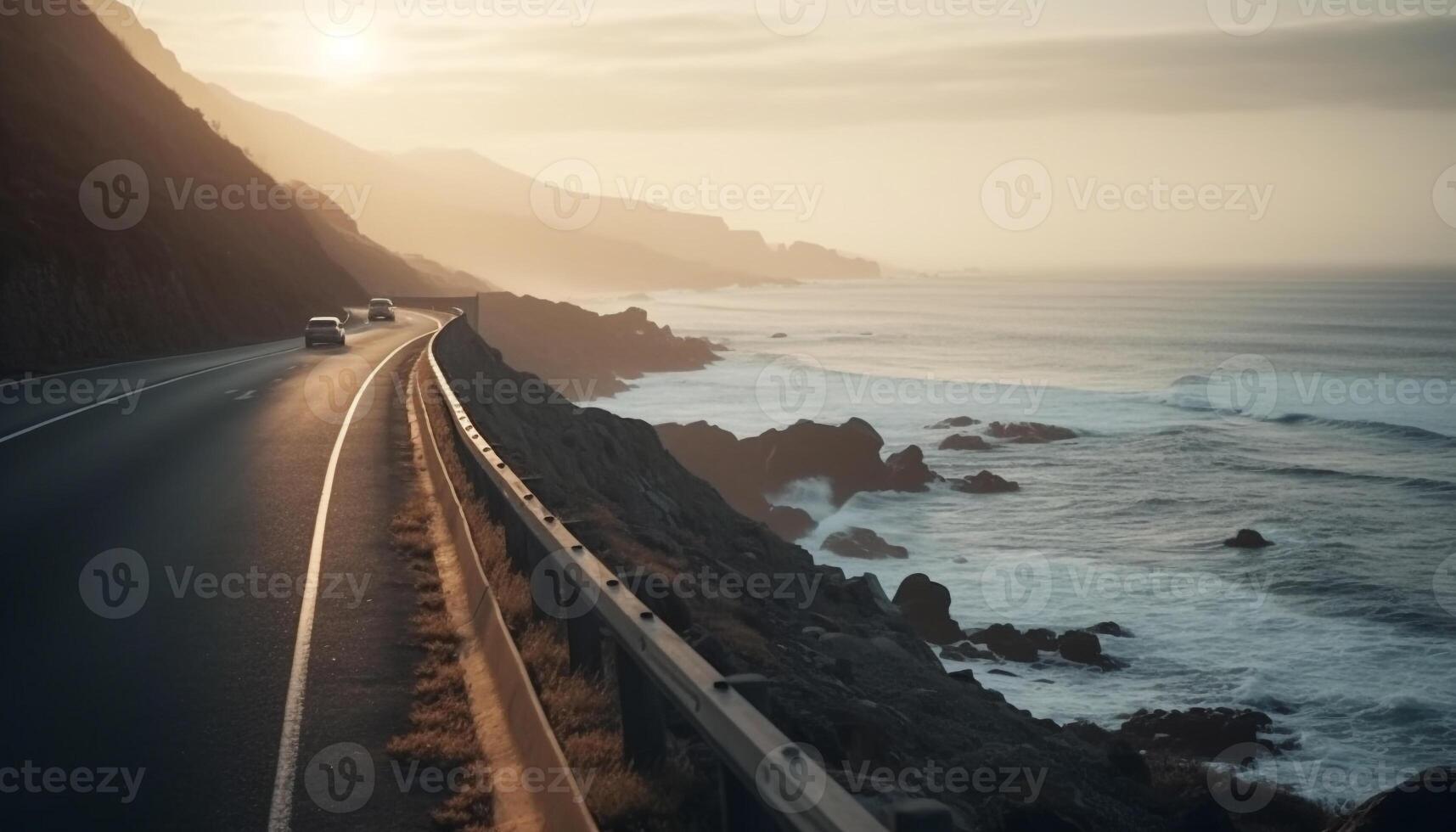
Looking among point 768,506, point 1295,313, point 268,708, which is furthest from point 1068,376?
point 268,708

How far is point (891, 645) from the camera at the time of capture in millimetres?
19719

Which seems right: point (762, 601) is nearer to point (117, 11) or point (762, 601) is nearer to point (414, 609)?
point (414, 609)

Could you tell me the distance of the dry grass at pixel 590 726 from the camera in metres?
4.98

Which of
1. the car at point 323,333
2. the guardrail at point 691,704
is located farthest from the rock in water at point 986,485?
the guardrail at point 691,704

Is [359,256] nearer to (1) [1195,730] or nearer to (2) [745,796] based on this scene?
(1) [1195,730]

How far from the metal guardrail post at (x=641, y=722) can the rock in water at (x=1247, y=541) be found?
45735mm

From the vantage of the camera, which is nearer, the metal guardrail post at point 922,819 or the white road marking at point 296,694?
the metal guardrail post at point 922,819

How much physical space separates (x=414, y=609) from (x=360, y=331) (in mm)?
50232

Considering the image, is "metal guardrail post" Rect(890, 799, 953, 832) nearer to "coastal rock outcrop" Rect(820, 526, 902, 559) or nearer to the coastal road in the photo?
the coastal road

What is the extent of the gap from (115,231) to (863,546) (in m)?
28.6

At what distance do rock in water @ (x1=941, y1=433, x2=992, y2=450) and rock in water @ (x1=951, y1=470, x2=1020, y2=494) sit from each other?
1129 centimetres

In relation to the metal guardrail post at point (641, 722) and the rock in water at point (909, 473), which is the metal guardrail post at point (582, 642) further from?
the rock in water at point (909, 473)

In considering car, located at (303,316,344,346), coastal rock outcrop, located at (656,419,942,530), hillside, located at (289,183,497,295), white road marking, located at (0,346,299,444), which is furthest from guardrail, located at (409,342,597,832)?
hillside, located at (289,183,497,295)

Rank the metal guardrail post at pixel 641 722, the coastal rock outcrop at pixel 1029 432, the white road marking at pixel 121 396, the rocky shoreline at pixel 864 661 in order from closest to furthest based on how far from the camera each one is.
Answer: the metal guardrail post at pixel 641 722
the rocky shoreline at pixel 864 661
the white road marking at pixel 121 396
the coastal rock outcrop at pixel 1029 432
